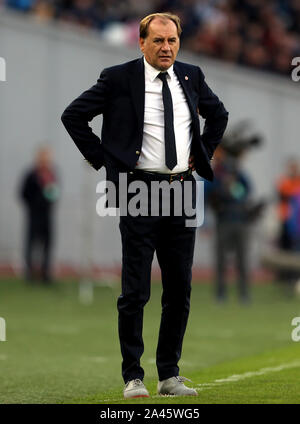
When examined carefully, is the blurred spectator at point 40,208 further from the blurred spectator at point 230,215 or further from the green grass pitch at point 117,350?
the blurred spectator at point 230,215

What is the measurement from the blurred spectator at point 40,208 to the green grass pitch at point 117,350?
3.07ft

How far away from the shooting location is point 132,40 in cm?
2267

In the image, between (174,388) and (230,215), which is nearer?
(174,388)

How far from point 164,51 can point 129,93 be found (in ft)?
1.08

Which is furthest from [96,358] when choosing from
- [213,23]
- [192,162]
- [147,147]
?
[213,23]

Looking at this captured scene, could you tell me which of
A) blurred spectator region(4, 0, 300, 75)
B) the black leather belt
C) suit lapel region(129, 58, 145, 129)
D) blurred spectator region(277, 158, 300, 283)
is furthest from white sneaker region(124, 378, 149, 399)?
blurred spectator region(4, 0, 300, 75)

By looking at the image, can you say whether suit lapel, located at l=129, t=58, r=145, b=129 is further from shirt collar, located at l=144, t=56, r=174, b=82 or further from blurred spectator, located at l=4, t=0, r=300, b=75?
blurred spectator, located at l=4, t=0, r=300, b=75

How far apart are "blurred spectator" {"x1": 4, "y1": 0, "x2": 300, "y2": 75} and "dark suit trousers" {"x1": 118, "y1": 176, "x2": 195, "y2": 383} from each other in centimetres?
1553

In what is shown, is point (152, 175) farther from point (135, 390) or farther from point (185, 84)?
point (135, 390)

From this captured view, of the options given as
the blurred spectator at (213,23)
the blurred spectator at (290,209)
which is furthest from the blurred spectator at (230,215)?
the blurred spectator at (213,23)

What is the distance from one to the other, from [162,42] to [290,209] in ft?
41.4

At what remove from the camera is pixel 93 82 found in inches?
877

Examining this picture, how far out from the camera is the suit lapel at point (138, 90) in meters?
6.81
